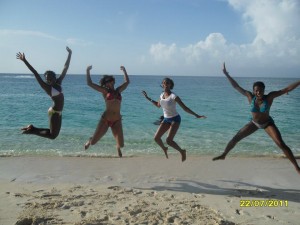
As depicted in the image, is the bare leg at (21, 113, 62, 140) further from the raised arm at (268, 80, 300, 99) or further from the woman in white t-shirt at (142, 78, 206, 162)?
the raised arm at (268, 80, 300, 99)

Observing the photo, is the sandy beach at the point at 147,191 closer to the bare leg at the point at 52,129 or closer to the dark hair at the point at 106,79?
the bare leg at the point at 52,129

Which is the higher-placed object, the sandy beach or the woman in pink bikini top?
the woman in pink bikini top

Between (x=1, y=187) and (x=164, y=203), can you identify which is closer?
(x=164, y=203)

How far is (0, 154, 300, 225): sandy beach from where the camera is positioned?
661cm

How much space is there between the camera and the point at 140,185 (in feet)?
28.8

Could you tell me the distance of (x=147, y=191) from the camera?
8.23 m

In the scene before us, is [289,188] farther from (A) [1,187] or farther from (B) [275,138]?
(A) [1,187]

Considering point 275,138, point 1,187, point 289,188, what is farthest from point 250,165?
point 1,187

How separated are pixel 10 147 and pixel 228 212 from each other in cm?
1018

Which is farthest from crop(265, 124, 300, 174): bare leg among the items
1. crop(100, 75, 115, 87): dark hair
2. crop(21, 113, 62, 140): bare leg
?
crop(21, 113, 62, 140): bare leg

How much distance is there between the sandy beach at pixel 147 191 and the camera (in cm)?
661

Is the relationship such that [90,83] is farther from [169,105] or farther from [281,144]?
[281,144]
